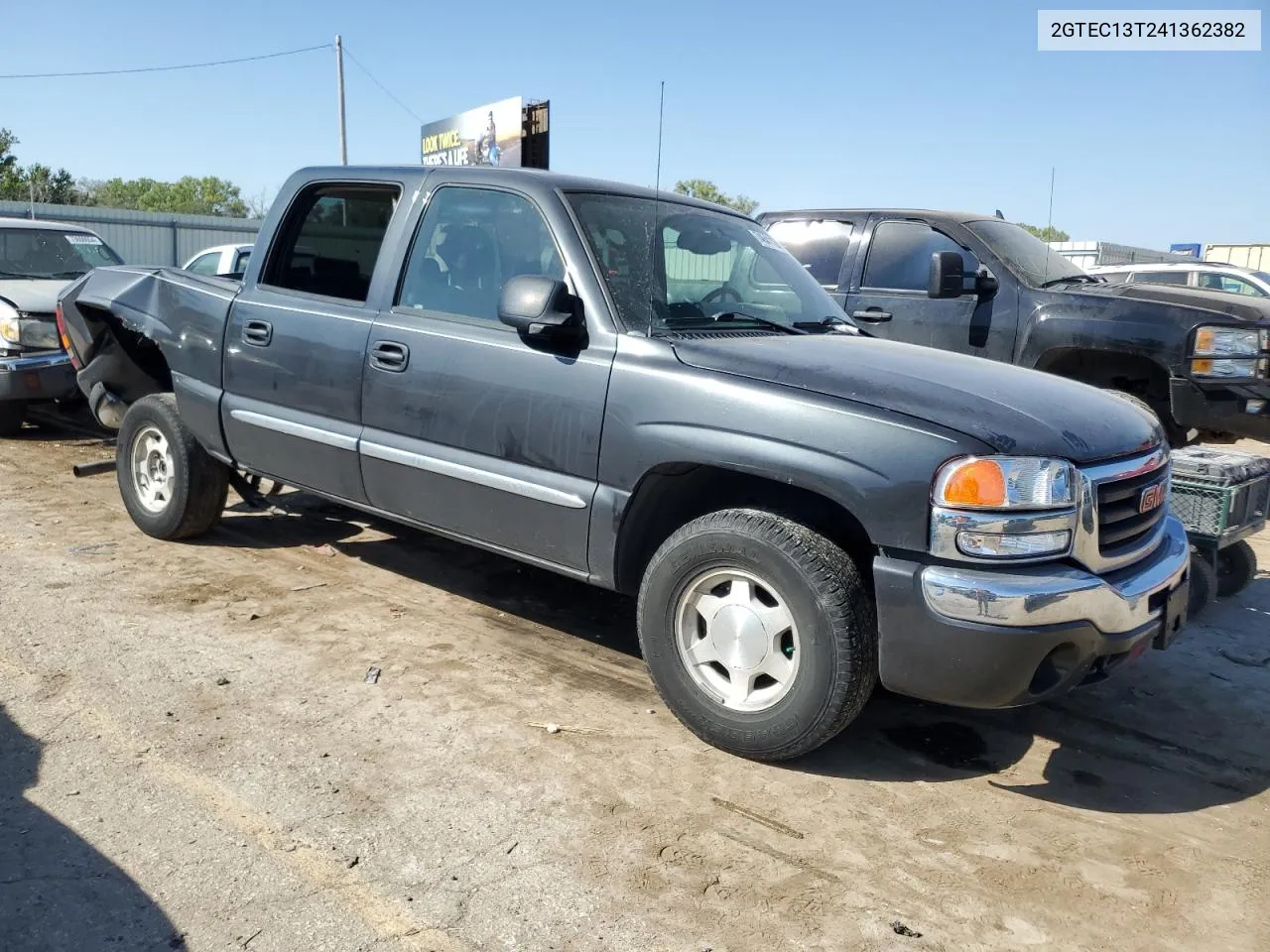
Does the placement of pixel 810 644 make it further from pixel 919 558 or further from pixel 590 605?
pixel 590 605

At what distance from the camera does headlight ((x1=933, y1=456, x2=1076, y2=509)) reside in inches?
117

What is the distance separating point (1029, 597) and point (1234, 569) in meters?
3.33

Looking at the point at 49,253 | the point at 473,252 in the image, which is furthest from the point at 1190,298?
the point at 49,253

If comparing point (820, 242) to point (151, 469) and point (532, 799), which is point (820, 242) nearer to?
point (151, 469)

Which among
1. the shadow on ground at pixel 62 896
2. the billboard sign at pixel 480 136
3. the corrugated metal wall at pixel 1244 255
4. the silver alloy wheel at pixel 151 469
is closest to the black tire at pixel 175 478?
the silver alloy wheel at pixel 151 469

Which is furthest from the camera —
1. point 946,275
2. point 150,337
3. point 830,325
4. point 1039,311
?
point 1039,311

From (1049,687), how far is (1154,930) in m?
0.68

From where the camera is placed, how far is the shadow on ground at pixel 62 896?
8.06 ft

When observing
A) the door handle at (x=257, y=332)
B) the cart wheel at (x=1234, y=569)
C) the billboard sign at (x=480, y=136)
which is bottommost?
the cart wheel at (x=1234, y=569)

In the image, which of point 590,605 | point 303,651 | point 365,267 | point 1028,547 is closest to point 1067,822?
point 1028,547

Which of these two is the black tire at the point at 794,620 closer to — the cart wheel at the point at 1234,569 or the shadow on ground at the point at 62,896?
the shadow on ground at the point at 62,896

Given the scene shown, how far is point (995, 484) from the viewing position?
2.96 meters

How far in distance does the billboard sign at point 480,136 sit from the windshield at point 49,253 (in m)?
13.8

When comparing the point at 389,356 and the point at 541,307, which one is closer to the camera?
the point at 541,307
